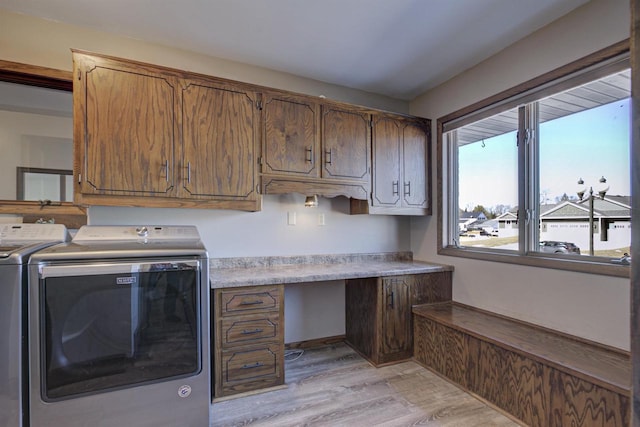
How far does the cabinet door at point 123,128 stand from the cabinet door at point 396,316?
1.90m

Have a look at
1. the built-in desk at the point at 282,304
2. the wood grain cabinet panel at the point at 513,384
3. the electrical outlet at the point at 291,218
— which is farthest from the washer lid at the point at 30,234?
the wood grain cabinet panel at the point at 513,384

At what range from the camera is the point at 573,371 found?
169 centimetres

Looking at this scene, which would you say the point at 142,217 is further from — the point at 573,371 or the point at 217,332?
the point at 573,371

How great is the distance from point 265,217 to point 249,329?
100cm

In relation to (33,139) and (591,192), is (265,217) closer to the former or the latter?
(33,139)

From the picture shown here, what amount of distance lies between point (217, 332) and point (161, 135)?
138cm

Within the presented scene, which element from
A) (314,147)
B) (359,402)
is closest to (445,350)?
(359,402)

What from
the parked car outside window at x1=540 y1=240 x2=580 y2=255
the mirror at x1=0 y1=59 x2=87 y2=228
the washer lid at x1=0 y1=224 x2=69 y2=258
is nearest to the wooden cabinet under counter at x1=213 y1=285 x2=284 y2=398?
the washer lid at x1=0 y1=224 x2=69 y2=258

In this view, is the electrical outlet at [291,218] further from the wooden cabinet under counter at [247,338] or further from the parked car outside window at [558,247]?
the parked car outside window at [558,247]

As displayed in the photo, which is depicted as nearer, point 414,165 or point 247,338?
point 247,338

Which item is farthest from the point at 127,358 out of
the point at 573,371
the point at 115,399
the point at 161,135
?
the point at 573,371

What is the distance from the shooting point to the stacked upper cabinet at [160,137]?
1992mm

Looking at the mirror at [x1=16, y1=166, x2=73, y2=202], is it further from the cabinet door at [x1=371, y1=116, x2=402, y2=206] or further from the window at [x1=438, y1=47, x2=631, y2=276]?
the window at [x1=438, y1=47, x2=631, y2=276]

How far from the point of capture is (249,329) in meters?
2.20
